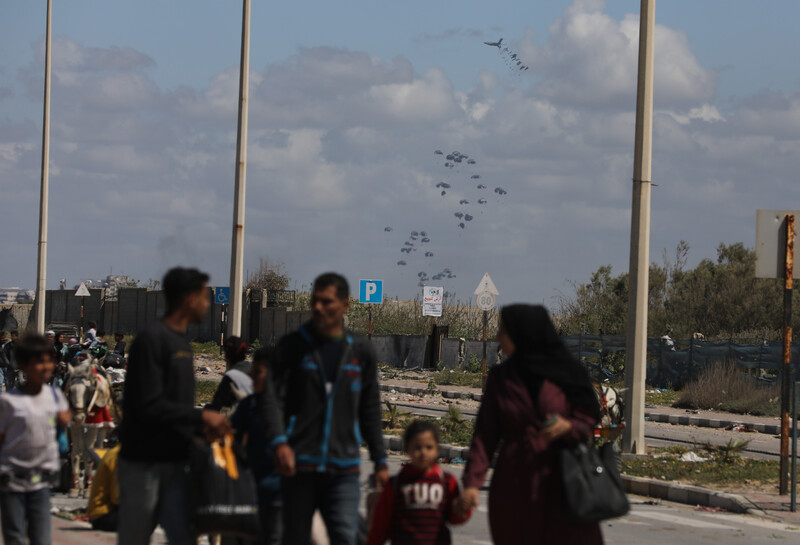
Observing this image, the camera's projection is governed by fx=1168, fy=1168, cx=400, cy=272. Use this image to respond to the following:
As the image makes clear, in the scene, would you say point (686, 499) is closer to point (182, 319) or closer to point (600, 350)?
point (182, 319)

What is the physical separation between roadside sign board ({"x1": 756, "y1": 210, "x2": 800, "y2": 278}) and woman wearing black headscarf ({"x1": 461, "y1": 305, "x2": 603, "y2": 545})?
7.99 metres

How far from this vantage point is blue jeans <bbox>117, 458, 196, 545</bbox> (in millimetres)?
5508

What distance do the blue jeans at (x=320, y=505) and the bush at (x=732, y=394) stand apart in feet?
71.6

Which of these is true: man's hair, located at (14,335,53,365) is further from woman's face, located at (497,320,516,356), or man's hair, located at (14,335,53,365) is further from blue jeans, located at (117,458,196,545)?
woman's face, located at (497,320,516,356)

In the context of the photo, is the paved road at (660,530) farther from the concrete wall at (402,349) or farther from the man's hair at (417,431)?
the concrete wall at (402,349)

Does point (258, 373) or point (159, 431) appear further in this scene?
point (258, 373)

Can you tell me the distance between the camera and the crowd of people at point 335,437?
5.32 meters

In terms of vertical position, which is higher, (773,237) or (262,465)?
(773,237)

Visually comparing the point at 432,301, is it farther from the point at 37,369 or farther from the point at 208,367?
the point at 37,369

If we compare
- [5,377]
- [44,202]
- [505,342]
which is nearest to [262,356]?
[505,342]

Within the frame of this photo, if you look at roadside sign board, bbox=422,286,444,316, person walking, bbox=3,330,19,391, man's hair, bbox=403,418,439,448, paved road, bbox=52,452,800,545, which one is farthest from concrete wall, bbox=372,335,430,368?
man's hair, bbox=403,418,439,448

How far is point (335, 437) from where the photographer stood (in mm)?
5676

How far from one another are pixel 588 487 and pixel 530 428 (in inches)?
14.6

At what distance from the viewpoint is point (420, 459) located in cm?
580
